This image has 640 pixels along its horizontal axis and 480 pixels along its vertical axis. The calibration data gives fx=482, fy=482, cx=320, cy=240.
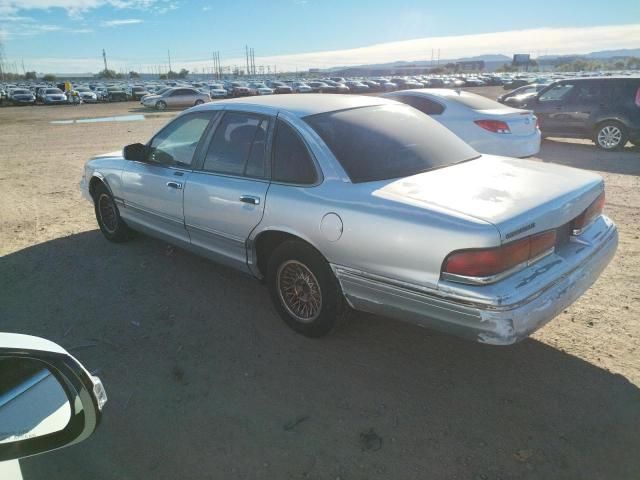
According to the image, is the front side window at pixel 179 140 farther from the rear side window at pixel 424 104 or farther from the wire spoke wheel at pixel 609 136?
the wire spoke wheel at pixel 609 136

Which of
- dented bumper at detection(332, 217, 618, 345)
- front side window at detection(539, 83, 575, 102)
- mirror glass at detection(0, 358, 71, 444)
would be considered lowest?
dented bumper at detection(332, 217, 618, 345)

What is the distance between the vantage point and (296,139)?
11.0ft

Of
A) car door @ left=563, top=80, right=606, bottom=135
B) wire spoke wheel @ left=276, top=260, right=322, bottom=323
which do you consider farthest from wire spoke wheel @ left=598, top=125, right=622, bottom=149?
wire spoke wheel @ left=276, top=260, right=322, bottom=323

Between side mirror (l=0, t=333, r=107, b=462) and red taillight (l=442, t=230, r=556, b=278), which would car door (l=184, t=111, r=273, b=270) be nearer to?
red taillight (l=442, t=230, r=556, b=278)

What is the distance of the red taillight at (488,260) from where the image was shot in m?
2.43

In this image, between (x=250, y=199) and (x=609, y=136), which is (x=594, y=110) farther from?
(x=250, y=199)

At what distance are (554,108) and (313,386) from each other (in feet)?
37.0

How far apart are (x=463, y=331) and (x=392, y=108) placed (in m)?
2.05

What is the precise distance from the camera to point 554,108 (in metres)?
11.8

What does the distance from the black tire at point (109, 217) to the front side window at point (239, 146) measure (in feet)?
6.24

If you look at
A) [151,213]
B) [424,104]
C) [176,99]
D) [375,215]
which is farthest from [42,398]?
[176,99]

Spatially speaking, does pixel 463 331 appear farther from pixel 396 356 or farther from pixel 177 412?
pixel 177 412

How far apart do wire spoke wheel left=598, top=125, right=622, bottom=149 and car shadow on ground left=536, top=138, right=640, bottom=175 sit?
0.19 metres

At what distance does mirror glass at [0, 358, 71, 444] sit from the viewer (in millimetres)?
1404
